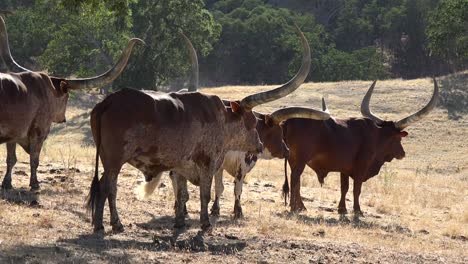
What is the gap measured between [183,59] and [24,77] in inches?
1208

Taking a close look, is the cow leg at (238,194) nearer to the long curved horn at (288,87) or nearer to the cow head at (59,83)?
the long curved horn at (288,87)

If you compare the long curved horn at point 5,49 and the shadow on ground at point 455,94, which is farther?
the shadow on ground at point 455,94

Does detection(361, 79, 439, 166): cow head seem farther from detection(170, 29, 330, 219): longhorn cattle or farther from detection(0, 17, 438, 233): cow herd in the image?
detection(170, 29, 330, 219): longhorn cattle

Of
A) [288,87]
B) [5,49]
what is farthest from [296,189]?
[5,49]

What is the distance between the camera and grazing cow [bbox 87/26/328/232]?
898 centimetres

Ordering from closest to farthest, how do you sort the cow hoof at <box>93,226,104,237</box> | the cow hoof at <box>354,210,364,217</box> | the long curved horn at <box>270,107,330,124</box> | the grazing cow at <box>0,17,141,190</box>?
the cow hoof at <box>93,226,104,237</box>, the grazing cow at <box>0,17,141,190</box>, the long curved horn at <box>270,107,330,124</box>, the cow hoof at <box>354,210,364,217</box>

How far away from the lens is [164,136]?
9.30 m

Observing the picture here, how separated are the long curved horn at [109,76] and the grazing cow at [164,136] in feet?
3.56

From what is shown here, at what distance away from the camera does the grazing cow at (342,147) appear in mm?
13922

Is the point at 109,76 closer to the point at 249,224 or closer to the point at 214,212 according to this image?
the point at 214,212

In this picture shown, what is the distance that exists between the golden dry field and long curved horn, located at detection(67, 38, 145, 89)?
62.3 inches

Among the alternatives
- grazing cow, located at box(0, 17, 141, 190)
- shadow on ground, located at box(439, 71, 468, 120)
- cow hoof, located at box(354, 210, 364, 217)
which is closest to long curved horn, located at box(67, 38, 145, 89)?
grazing cow, located at box(0, 17, 141, 190)

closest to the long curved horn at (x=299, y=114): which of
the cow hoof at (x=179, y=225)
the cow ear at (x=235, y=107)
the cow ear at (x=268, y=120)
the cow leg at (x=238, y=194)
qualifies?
the cow ear at (x=268, y=120)

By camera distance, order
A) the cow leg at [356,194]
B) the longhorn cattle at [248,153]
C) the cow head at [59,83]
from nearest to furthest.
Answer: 1. the cow head at [59,83]
2. the longhorn cattle at [248,153]
3. the cow leg at [356,194]
